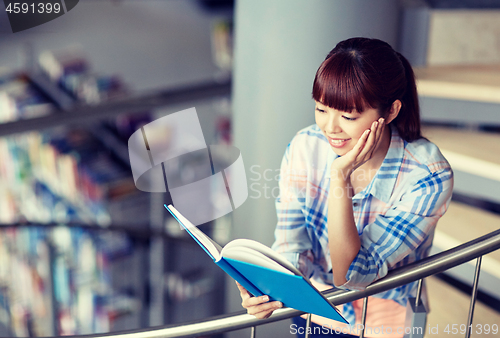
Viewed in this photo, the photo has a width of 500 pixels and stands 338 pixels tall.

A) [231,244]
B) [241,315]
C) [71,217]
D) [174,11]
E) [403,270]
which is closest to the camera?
[231,244]

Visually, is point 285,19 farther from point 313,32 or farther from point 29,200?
point 29,200

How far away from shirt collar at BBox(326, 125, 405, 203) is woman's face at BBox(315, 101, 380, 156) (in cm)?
11

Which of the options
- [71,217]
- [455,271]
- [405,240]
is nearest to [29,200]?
[71,217]

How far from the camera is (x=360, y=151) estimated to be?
82cm

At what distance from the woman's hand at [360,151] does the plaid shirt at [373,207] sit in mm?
95

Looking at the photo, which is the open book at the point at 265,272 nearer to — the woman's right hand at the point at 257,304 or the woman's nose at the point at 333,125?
the woman's right hand at the point at 257,304

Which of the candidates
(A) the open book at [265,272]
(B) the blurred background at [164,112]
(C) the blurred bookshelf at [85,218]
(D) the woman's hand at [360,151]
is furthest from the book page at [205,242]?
(C) the blurred bookshelf at [85,218]

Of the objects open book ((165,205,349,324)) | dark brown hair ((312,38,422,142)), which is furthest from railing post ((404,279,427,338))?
dark brown hair ((312,38,422,142))

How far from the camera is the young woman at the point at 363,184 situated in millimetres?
801

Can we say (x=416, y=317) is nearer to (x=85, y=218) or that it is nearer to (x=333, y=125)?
(x=333, y=125)

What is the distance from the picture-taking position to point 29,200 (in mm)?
3316

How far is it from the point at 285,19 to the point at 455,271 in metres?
1.13

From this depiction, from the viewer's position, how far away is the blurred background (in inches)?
57.7

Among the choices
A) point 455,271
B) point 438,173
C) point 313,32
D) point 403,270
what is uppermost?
point 313,32
